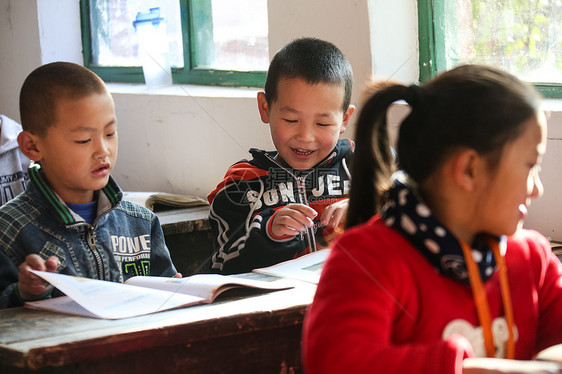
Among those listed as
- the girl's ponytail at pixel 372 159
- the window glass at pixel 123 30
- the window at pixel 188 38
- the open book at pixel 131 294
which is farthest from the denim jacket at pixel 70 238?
the window glass at pixel 123 30

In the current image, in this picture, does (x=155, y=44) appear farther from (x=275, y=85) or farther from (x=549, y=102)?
(x=549, y=102)

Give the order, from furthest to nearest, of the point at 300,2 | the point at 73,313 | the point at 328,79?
1. the point at 300,2
2. the point at 328,79
3. the point at 73,313

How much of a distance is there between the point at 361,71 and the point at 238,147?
0.66m

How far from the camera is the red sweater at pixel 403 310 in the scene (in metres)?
0.86

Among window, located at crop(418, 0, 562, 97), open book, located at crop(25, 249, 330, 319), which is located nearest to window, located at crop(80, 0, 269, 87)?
window, located at crop(418, 0, 562, 97)

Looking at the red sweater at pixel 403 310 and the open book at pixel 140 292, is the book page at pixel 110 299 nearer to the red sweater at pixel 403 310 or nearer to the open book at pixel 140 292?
the open book at pixel 140 292

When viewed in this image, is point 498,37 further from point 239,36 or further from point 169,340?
point 169,340

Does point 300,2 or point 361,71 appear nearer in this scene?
point 361,71

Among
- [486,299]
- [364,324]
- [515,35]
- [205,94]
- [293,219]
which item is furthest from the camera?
[205,94]

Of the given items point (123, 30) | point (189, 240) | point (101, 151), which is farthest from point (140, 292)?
point (123, 30)

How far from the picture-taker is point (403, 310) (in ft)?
3.04

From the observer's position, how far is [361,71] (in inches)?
88.0

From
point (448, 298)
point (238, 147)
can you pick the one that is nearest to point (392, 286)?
point (448, 298)

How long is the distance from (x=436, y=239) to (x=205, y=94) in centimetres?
206
